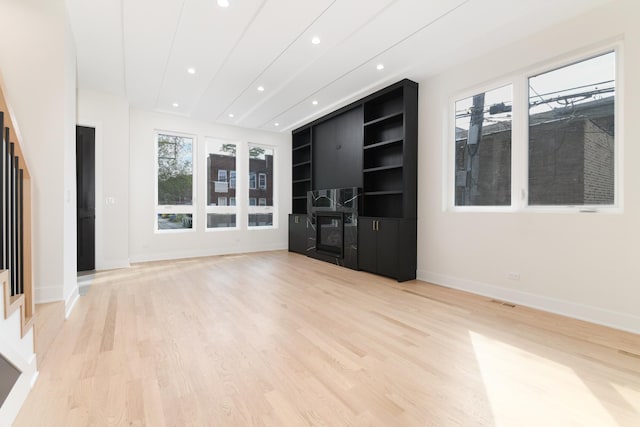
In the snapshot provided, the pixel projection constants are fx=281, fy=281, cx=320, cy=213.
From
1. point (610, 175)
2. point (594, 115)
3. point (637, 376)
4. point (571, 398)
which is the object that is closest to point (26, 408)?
point (571, 398)

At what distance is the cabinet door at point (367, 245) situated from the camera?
443 centimetres

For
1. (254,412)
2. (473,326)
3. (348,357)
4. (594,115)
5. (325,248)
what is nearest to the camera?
(254,412)

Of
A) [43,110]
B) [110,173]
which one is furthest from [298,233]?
[43,110]

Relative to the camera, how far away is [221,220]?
6.38m

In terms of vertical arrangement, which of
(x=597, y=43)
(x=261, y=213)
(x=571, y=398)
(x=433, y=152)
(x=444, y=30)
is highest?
(x=444, y=30)

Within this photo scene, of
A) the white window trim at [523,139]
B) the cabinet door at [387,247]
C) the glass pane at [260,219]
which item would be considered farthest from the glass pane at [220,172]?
the white window trim at [523,139]

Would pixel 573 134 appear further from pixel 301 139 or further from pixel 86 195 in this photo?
pixel 86 195

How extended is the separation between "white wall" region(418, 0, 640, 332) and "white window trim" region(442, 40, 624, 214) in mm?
43

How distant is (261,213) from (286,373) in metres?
5.40

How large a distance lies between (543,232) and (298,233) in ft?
14.8

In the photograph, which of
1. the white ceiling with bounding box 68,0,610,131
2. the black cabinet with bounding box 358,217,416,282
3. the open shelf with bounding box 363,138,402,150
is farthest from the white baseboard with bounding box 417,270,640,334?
the white ceiling with bounding box 68,0,610,131

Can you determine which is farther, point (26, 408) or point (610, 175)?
point (610, 175)

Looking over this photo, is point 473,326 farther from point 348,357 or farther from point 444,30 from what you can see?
point 444,30

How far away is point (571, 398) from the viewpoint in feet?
5.06
